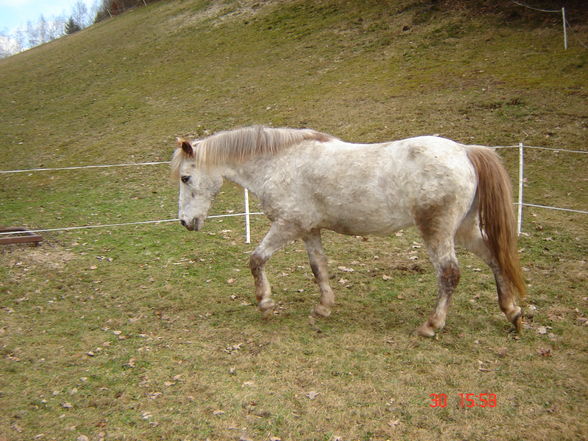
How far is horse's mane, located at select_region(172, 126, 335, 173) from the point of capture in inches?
206

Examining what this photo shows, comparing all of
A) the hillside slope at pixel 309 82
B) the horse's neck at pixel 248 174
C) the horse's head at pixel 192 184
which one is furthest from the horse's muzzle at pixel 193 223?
the hillside slope at pixel 309 82

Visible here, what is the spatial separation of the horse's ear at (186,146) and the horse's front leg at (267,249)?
1242 mm

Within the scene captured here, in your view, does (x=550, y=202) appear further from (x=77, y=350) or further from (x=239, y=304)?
(x=77, y=350)

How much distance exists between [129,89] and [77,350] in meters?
19.8

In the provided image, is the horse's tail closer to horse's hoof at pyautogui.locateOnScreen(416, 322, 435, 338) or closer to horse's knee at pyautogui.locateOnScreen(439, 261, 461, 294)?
horse's knee at pyautogui.locateOnScreen(439, 261, 461, 294)

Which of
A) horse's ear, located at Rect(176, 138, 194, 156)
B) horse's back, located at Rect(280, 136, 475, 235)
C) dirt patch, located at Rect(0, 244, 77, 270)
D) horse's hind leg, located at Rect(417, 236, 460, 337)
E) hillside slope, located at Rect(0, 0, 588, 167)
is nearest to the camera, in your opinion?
horse's back, located at Rect(280, 136, 475, 235)

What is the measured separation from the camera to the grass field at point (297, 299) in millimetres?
3707

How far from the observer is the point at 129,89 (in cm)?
2234

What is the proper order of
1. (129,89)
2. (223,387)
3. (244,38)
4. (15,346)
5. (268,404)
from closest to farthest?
(268,404) < (223,387) < (15,346) < (129,89) < (244,38)

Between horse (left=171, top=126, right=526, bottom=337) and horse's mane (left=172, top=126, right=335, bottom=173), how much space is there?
0.04ft

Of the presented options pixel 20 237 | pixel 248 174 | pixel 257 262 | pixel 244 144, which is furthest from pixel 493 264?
pixel 20 237

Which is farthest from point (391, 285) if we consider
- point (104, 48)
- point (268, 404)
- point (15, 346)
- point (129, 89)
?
point (104, 48)

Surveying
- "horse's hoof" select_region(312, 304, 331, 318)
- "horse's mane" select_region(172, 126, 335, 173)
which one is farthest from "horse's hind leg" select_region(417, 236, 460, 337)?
"horse's mane" select_region(172, 126, 335, 173)
